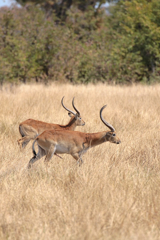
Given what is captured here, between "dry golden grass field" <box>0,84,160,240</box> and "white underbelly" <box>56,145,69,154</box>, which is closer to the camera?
"dry golden grass field" <box>0,84,160,240</box>

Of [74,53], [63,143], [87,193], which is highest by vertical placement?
[74,53]

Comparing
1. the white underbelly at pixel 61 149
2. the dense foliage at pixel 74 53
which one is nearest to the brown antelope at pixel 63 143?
the white underbelly at pixel 61 149

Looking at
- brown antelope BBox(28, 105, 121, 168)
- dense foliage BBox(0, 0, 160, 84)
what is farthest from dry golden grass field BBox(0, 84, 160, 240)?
dense foliage BBox(0, 0, 160, 84)

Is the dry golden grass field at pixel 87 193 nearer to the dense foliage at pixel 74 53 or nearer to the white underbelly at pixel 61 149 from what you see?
the white underbelly at pixel 61 149

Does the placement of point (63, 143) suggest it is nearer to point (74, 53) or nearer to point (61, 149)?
point (61, 149)

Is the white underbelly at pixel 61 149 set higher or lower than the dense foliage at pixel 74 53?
lower

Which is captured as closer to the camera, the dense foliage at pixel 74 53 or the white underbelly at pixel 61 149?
the white underbelly at pixel 61 149

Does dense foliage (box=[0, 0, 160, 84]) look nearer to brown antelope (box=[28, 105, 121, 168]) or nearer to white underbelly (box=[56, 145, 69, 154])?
brown antelope (box=[28, 105, 121, 168])

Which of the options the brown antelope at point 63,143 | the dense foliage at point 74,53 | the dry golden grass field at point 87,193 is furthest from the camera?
the dense foliage at point 74,53

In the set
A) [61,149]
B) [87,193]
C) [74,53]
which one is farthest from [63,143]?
[74,53]

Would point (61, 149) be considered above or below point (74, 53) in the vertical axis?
below

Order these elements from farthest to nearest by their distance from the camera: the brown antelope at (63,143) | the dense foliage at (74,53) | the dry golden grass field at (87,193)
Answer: the dense foliage at (74,53), the brown antelope at (63,143), the dry golden grass field at (87,193)

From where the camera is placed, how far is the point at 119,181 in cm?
441

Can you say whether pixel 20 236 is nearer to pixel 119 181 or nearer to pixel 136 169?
pixel 119 181
